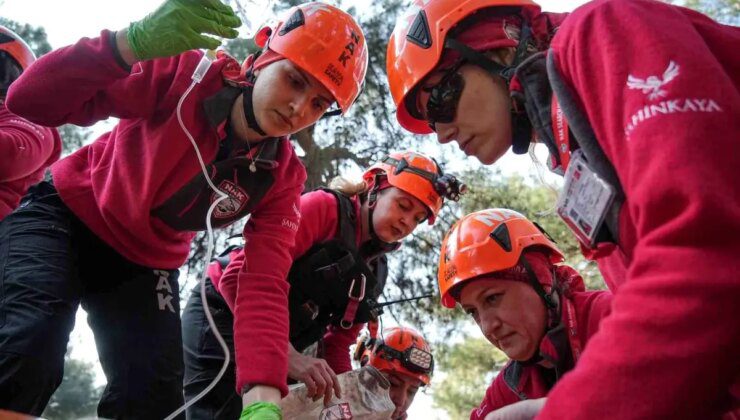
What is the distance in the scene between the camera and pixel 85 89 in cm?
262

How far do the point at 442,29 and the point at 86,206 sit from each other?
175cm

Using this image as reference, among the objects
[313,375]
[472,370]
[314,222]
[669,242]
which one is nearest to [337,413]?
[313,375]

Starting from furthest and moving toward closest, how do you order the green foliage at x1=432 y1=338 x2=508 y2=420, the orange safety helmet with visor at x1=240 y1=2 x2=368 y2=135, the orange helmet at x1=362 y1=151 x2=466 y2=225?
the green foliage at x1=432 y1=338 x2=508 y2=420
the orange helmet at x1=362 y1=151 x2=466 y2=225
the orange safety helmet with visor at x1=240 y1=2 x2=368 y2=135

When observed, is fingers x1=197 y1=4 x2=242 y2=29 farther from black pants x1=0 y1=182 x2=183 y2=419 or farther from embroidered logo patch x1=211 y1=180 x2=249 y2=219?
black pants x1=0 y1=182 x2=183 y2=419

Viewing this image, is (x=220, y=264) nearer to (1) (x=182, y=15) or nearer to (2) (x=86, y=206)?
(2) (x=86, y=206)

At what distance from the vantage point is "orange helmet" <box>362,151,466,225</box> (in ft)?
15.2

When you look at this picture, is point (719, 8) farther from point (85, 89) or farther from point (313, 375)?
point (85, 89)

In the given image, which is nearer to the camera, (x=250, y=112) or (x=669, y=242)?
(x=669, y=242)

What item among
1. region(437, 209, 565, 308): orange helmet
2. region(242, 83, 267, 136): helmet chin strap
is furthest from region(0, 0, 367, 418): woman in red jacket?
region(437, 209, 565, 308): orange helmet

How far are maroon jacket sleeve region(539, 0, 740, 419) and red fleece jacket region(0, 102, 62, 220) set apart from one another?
10.1ft

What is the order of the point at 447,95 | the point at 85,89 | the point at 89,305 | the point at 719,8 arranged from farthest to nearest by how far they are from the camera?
the point at 719,8
the point at 89,305
the point at 85,89
the point at 447,95

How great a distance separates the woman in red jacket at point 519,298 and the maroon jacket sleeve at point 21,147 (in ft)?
7.54

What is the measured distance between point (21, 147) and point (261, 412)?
194cm

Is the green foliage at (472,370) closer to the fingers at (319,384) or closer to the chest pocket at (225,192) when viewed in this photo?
the fingers at (319,384)
